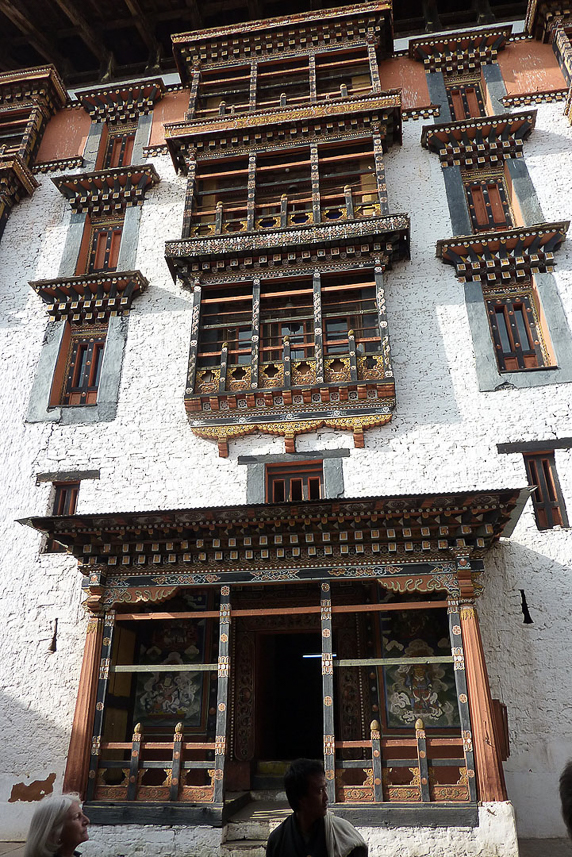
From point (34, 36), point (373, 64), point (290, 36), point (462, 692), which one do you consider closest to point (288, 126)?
point (373, 64)

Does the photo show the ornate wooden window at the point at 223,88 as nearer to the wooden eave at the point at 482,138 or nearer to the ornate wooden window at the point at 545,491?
the wooden eave at the point at 482,138

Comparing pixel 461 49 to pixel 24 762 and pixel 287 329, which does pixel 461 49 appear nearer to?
pixel 287 329

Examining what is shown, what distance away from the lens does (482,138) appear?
12.7 metres

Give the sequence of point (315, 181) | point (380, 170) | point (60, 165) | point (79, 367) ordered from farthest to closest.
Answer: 1. point (60, 165)
2. point (315, 181)
3. point (79, 367)
4. point (380, 170)

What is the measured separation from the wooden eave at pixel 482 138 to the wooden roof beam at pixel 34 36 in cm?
985

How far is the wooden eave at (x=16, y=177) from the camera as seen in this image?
13531 millimetres

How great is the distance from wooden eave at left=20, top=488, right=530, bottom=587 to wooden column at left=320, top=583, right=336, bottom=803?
43 centimetres

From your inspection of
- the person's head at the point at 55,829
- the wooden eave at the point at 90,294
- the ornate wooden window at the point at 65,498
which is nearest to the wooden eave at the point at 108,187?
the wooden eave at the point at 90,294

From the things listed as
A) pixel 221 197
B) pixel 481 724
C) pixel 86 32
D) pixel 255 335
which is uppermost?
pixel 86 32

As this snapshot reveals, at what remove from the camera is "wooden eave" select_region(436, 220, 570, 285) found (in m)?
11.1

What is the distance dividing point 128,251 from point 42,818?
11554 mm

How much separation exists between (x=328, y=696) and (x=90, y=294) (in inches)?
342

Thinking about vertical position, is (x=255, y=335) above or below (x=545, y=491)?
above

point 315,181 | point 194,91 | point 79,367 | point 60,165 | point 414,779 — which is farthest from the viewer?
point 60,165
